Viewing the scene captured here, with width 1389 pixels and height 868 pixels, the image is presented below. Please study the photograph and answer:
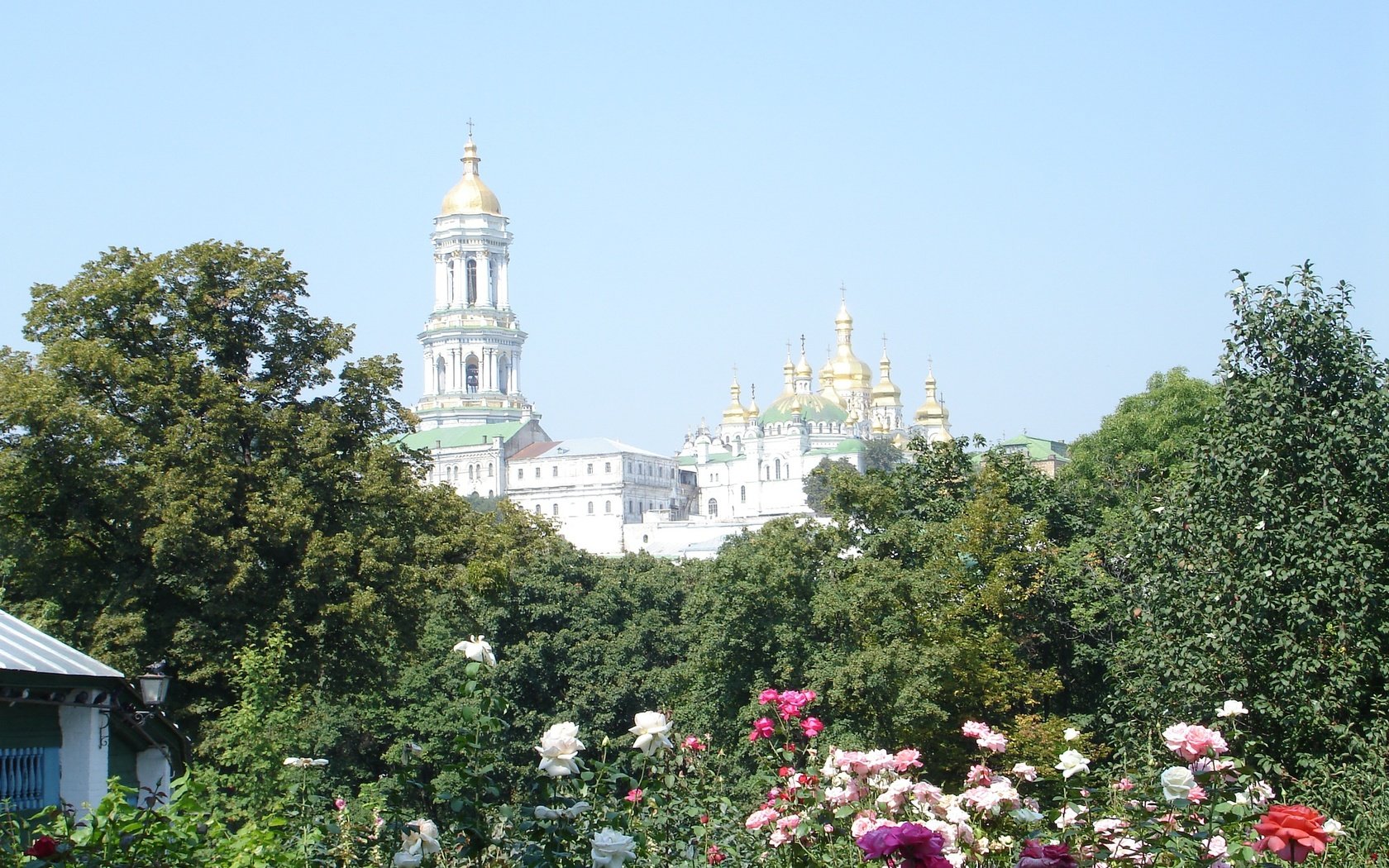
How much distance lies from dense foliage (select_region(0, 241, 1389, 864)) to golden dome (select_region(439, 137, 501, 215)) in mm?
118725

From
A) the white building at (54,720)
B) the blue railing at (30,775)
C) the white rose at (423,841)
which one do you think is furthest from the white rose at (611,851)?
the blue railing at (30,775)

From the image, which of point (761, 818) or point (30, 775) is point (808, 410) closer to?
point (30, 775)

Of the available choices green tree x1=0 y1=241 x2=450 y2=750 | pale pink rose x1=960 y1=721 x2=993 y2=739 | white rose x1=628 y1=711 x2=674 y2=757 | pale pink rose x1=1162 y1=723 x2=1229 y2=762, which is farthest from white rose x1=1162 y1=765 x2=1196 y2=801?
green tree x1=0 y1=241 x2=450 y2=750

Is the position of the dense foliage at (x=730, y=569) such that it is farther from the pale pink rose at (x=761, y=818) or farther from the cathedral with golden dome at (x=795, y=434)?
the cathedral with golden dome at (x=795, y=434)

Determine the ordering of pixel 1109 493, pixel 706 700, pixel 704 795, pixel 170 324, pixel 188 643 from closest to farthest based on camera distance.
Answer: pixel 704 795, pixel 188 643, pixel 170 324, pixel 706 700, pixel 1109 493

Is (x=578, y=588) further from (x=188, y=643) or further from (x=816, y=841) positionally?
(x=816, y=841)

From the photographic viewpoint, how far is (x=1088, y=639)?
23.5m

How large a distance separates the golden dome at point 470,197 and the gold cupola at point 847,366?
110 ft

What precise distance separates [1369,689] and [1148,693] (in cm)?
253

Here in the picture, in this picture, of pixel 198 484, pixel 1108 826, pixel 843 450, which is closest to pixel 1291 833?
pixel 1108 826

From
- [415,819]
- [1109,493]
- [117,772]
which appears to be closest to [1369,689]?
[415,819]

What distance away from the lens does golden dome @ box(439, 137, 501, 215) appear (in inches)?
5669

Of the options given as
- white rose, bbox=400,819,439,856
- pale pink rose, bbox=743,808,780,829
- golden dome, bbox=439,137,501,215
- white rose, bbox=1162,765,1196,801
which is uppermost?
golden dome, bbox=439,137,501,215

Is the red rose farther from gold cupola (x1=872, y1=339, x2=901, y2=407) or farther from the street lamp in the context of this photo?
gold cupola (x1=872, y1=339, x2=901, y2=407)
